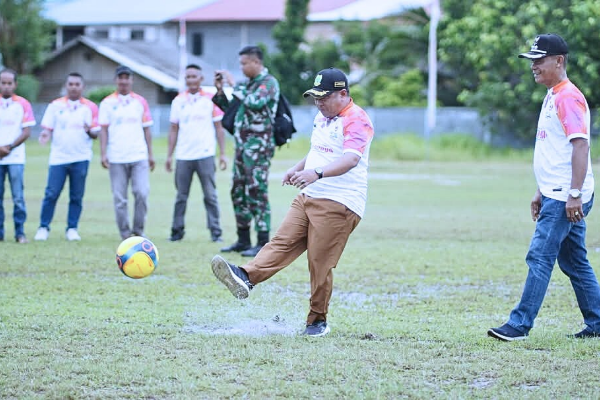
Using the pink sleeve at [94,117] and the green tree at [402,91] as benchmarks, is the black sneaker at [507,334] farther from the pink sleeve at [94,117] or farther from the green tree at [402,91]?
the green tree at [402,91]

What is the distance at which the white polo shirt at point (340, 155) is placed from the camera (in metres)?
6.95

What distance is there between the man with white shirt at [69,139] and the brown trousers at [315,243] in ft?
20.5

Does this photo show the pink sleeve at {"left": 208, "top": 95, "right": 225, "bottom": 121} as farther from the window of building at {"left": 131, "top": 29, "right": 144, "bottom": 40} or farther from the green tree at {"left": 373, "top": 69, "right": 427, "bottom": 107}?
the window of building at {"left": 131, "top": 29, "right": 144, "bottom": 40}

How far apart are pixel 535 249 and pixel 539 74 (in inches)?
49.9

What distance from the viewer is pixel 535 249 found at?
6.83 m

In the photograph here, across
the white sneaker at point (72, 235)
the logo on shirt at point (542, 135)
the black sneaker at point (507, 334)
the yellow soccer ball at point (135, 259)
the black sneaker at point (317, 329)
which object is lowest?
the white sneaker at point (72, 235)

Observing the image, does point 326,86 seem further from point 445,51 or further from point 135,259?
point 445,51

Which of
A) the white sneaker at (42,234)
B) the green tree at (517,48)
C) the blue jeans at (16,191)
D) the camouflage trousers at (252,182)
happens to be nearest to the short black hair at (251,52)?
the camouflage trousers at (252,182)

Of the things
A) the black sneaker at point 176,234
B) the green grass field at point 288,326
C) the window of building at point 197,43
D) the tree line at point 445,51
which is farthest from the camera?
the window of building at point 197,43

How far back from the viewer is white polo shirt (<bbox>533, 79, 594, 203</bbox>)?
21.7ft

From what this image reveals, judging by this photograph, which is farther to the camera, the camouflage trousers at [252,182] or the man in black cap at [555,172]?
the camouflage trousers at [252,182]

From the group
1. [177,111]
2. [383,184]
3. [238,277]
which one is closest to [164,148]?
[383,184]

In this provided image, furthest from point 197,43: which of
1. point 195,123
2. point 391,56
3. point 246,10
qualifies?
point 195,123

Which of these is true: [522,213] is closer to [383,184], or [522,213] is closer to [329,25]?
[383,184]
